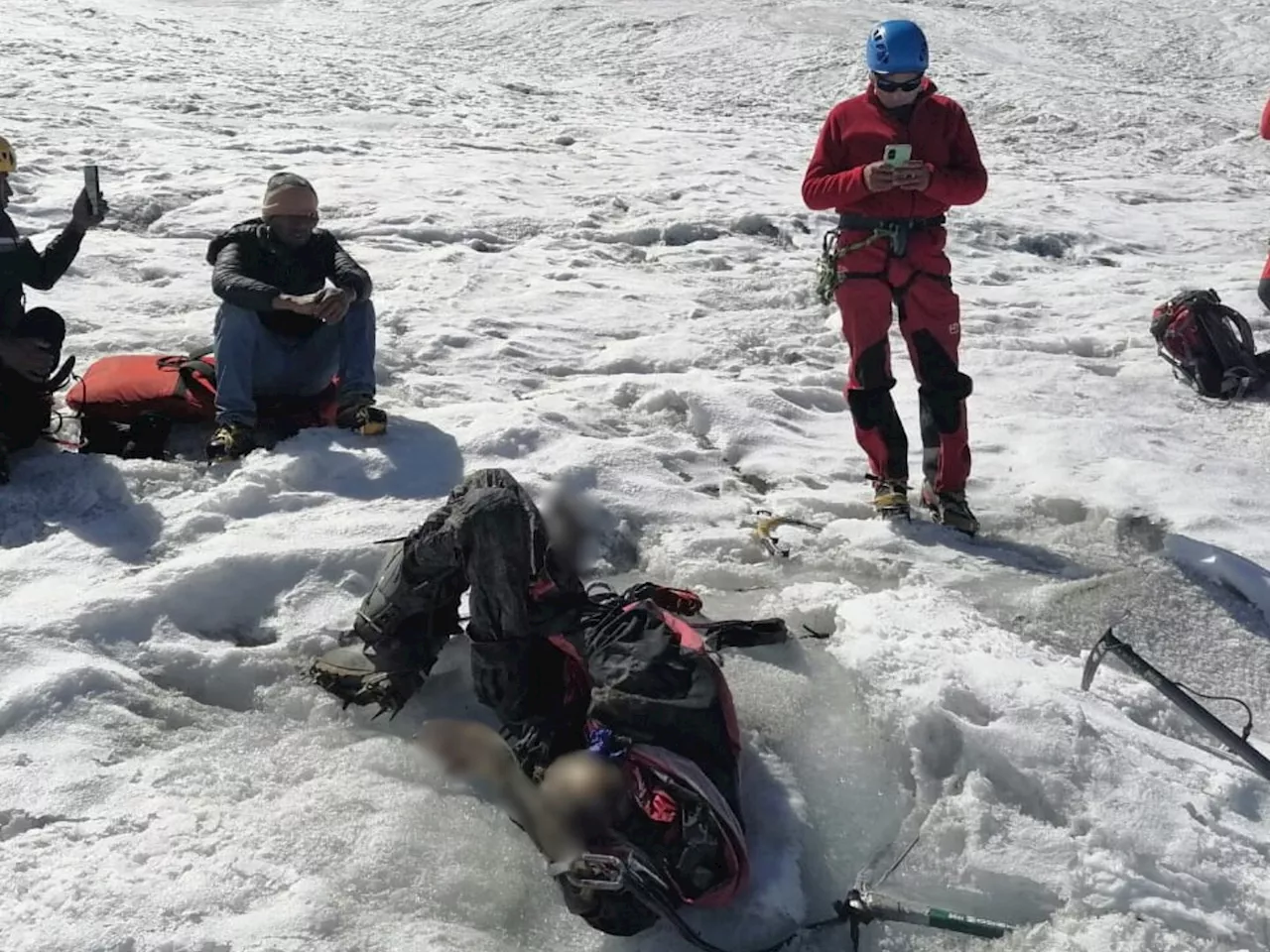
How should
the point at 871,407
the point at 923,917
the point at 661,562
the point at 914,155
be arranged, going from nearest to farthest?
the point at 923,917
the point at 661,562
the point at 914,155
the point at 871,407

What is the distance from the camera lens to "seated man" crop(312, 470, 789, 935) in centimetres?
303

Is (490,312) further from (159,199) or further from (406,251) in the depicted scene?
(159,199)

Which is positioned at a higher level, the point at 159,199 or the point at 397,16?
the point at 397,16

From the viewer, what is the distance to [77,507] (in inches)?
193

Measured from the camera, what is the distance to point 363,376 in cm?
584

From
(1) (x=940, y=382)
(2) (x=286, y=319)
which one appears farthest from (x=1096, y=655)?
(2) (x=286, y=319)

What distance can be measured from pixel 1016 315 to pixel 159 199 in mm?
6841

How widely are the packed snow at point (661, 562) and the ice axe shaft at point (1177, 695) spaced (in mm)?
71

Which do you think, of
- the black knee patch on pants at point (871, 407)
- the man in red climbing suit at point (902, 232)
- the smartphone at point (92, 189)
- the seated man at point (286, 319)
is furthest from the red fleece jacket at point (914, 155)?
the smartphone at point (92, 189)

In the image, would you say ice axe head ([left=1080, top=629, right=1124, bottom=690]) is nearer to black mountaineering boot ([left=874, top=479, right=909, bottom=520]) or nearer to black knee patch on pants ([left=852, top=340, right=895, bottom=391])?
black mountaineering boot ([left=874, top=479, right=909, bottom=520])

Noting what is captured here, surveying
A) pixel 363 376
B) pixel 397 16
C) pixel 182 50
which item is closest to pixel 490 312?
pixel 363 376

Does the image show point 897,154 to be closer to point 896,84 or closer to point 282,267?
point 896,84

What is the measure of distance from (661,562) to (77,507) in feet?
8.01

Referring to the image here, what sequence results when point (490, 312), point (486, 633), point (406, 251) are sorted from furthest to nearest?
point (406, 251) < point (490, 312) < point (486, 633)
